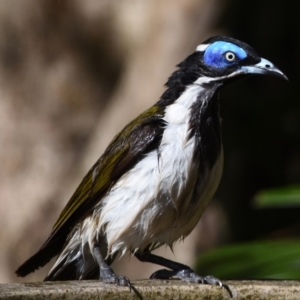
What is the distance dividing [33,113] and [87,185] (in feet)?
13.4

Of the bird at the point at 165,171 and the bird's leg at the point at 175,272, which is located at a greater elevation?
the bird at the point at 165,171

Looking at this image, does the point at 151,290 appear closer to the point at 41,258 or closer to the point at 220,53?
the point at 41,258

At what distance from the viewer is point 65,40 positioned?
952cm

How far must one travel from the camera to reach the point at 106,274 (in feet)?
15.9

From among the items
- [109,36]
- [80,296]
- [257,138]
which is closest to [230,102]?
[257,138]

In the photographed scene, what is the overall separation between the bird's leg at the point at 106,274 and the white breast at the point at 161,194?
97mm

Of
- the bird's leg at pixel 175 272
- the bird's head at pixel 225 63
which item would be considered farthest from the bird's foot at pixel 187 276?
the bird's head at pixel 225 63

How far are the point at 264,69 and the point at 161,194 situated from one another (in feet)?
3.25

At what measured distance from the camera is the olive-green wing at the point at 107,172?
4.95m

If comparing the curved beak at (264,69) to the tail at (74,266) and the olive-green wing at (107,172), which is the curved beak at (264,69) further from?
the tail at (74,266)

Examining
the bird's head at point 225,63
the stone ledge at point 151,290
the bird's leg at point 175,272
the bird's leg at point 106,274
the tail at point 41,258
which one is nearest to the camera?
the stone ledge at point 151,290

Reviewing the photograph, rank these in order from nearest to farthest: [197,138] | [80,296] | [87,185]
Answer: [80,296], [197,138], [87,185]

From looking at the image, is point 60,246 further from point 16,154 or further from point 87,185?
point 16,154

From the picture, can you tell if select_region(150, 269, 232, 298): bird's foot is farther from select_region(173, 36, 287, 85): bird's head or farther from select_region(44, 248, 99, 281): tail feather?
select_region(173, 36, 287, 85): bird's head
